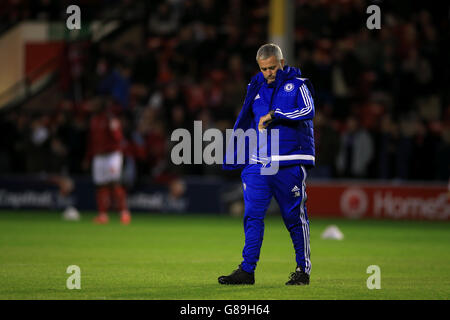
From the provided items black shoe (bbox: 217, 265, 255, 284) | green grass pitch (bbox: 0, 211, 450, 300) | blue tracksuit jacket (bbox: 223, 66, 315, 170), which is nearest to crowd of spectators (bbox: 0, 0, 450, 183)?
green grass pitch (bbox: 0, 211, 450, 300)

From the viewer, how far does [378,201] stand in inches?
871

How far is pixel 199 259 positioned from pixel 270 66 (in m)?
4.06

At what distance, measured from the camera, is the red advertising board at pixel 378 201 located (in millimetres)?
21688

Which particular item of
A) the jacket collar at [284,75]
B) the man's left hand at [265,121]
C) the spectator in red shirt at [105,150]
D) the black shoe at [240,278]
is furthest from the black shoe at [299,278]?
the spectator in red shirt at [105,150]

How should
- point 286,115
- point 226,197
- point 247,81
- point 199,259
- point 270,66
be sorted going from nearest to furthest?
point 286,115, point 270,66, point 199,259, point 226,197, point 247,81

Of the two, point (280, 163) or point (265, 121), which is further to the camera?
point (280, 163)

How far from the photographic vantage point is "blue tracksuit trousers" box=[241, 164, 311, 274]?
970cm

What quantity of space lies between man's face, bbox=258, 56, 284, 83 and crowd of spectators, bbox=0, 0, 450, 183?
12.4 metres

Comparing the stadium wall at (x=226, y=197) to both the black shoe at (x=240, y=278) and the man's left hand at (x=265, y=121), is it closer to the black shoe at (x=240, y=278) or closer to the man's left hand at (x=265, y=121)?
the black shoe at (x=240, y=278)

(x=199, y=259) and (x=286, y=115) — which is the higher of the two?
(x=286, y=115)

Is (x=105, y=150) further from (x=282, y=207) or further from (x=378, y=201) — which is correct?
(x=282, y=207)

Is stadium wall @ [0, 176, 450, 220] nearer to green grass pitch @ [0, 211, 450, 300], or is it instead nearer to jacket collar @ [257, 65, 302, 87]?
green grass pitch @ [0, 211, 450, 300]

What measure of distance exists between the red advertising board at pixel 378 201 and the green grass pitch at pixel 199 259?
0.60 m

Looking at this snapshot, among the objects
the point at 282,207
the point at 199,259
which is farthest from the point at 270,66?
the point at 199,259
